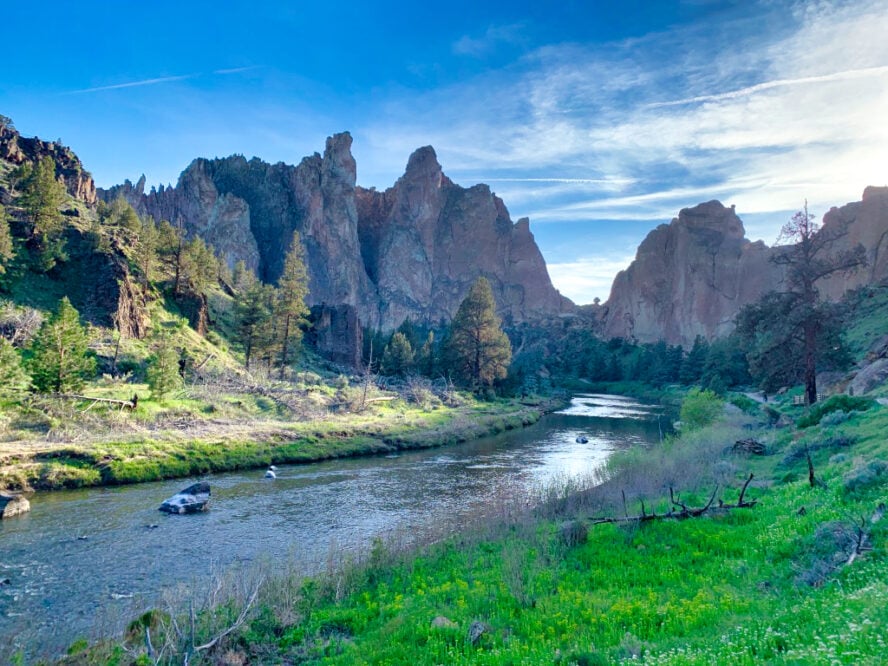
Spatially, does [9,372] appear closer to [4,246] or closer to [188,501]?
[188,501]

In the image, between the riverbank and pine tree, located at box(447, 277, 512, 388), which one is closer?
the riverbank

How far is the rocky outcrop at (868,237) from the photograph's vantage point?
10469cm

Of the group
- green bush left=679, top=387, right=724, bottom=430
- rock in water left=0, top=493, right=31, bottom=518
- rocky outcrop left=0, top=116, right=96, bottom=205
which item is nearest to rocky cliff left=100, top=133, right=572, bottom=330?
rocky outcrop left=0, top=116, right=96, bottom=205

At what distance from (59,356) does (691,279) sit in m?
162

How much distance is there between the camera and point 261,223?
147 metres

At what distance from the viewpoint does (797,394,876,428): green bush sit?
880 inches

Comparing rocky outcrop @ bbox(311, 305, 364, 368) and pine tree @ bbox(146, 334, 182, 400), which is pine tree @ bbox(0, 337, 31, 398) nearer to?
pine tree @ bbox(146, 334, 182, 400)

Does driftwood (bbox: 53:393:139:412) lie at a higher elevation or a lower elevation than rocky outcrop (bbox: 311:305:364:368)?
lower

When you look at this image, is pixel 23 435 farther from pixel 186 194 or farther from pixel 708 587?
pixel 186 194

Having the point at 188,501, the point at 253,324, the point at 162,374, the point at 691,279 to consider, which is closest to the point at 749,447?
the point at 188,501

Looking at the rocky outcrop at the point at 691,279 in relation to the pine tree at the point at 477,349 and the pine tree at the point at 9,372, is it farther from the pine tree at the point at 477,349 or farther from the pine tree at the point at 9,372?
the pine tree at the point at 9,372

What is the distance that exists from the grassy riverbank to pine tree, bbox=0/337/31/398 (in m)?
25.5

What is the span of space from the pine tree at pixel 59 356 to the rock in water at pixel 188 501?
13.4 m

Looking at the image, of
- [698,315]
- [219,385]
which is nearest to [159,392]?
[219,385]
